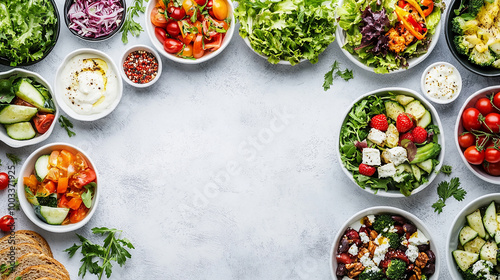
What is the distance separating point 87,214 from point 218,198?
0.93m

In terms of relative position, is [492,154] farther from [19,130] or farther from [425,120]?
[19,130]

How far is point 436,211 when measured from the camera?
3.34m

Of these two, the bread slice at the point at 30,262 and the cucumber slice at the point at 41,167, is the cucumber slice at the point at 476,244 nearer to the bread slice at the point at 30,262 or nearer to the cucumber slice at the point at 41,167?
the bread slice at the point at 30,262

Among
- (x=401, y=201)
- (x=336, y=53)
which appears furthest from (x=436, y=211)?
(x=336, y=53)

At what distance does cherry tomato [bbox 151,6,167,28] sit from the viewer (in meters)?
3.26

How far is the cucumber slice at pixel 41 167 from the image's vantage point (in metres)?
3.22

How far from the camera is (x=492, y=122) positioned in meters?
3.03

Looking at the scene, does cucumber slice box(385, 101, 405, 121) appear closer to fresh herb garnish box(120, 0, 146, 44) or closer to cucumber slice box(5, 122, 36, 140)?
fresh herb garnish box(120, 0, 146, 44)

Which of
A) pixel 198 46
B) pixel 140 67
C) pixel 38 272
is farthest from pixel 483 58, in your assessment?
pixel 38 272

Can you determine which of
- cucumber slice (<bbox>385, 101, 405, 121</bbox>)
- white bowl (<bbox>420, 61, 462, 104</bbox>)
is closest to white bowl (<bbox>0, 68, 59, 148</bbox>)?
cucumber slice (<bbox>385, 101, 405, 121</bbox>)

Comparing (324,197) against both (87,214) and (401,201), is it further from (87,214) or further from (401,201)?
(87,214)

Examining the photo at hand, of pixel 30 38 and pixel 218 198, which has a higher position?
pixel 30 38

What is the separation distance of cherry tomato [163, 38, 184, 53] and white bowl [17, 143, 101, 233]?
936 millimetres

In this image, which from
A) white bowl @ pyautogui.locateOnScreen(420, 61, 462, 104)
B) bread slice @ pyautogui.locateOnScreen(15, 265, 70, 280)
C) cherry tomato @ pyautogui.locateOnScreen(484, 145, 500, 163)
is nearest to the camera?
cherry tomato @ pyautogui.locateOnScreen(484, 145, 500, 163)
